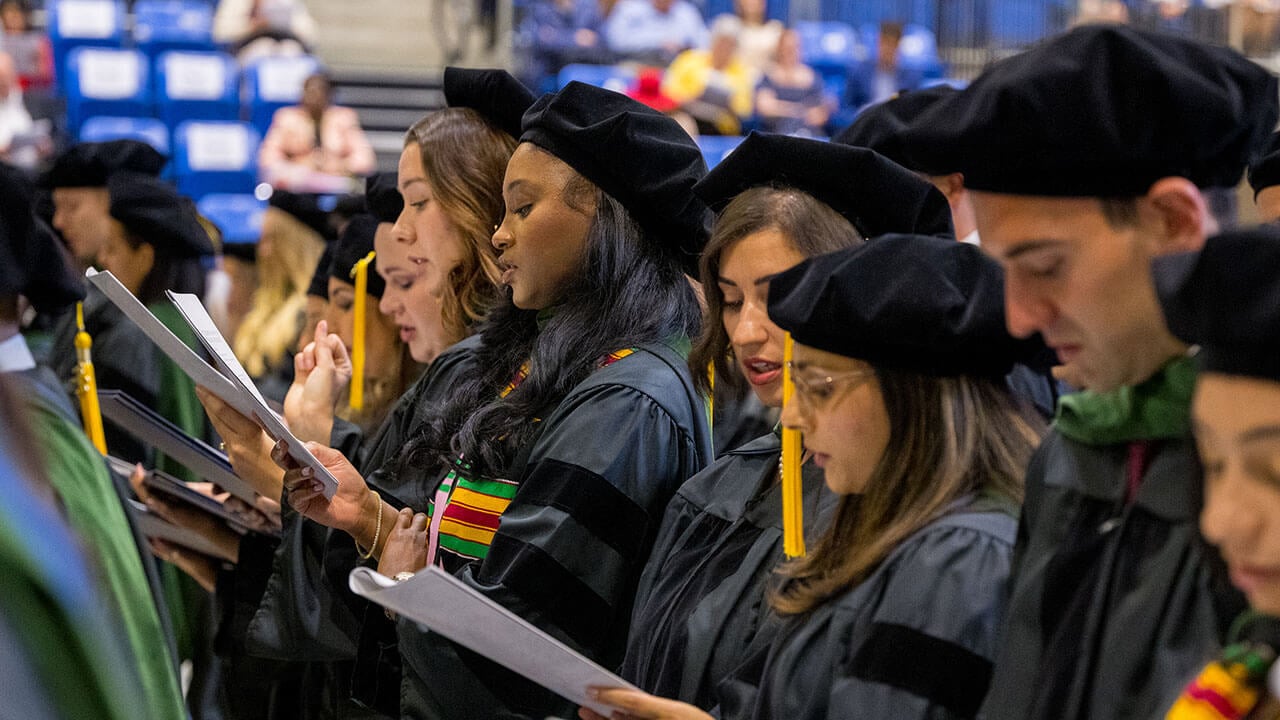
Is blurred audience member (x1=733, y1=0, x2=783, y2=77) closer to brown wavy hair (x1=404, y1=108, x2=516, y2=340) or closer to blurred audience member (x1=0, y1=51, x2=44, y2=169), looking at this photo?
blurred audience member (x1=0, y1=51, x2=44, y2=169)

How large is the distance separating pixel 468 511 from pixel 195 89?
9.80 m

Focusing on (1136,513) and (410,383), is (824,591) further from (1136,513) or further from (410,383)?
(410,383)

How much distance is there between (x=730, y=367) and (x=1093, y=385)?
1.17 meters

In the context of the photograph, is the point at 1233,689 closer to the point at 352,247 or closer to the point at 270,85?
the point at 352,247

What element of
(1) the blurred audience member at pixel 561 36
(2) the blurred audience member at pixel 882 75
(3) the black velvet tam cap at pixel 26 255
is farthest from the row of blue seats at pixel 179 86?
(3) the black velvet tam cap at pixel 26 255

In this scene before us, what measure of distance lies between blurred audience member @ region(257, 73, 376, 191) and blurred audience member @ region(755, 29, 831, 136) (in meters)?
3.10

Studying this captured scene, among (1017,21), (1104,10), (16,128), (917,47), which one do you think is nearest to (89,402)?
(16,128)

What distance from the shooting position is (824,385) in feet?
6.66

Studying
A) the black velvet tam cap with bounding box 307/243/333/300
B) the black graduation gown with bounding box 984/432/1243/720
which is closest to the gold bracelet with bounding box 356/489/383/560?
the black graduation gown with bounding box 984/432/1243/720

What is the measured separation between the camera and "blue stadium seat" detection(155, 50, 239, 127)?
1177cm

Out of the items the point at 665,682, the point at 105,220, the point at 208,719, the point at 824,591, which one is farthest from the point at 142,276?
the point at 824,591

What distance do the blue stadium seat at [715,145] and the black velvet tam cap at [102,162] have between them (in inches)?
202

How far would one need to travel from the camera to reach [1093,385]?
64.9 inches

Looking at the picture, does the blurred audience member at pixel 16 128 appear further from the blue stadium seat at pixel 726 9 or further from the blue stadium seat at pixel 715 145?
the blue stadium seat at pixel 726 9
